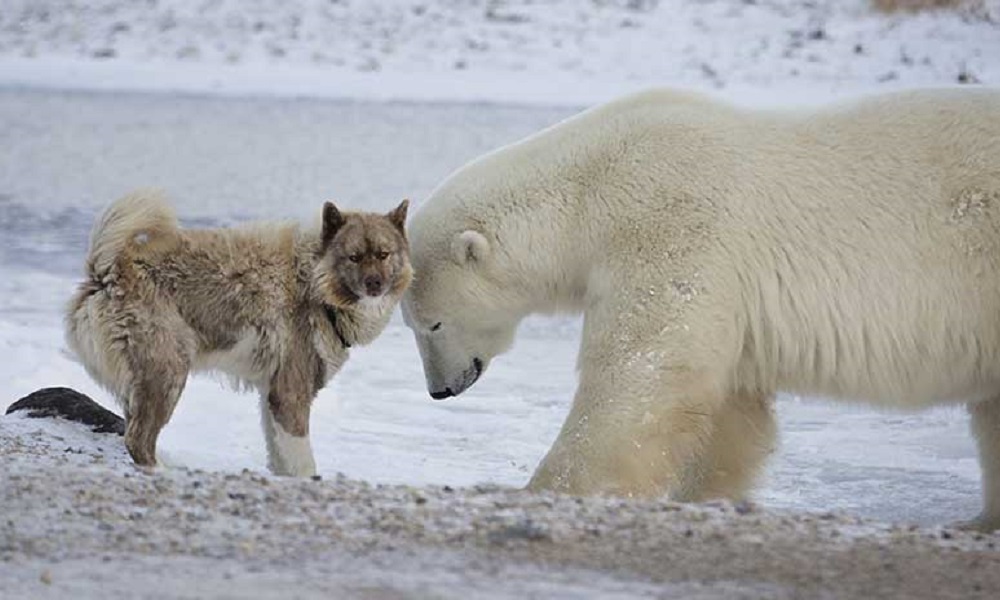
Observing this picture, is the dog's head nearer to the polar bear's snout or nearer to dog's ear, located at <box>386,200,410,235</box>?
dog's ear, located at <box>386,200,410,235</box>

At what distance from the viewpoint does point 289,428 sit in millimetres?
6148

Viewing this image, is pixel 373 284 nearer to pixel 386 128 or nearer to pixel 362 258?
pixel 362 258

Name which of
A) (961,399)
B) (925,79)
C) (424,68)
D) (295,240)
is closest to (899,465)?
(961,399)

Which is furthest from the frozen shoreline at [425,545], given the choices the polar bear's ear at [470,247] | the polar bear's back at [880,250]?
the polar bear's ear at [470,247]

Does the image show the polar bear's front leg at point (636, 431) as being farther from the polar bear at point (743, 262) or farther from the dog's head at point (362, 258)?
the dog's head at point (362, 258)

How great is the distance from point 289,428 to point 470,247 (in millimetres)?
926

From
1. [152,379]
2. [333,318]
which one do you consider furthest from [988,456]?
[152,379]

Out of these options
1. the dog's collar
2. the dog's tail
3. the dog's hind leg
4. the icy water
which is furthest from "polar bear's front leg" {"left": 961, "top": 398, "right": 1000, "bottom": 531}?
the dog's tail

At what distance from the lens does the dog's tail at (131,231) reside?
5.99 meters

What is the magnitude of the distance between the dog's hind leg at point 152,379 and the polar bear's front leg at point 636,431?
137 centimetres

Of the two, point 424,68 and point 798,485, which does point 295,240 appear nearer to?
point 798,485

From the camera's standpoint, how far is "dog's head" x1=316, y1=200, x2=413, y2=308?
20.0 ft

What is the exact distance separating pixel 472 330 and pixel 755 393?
1077mm

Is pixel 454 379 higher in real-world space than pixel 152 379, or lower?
lower
